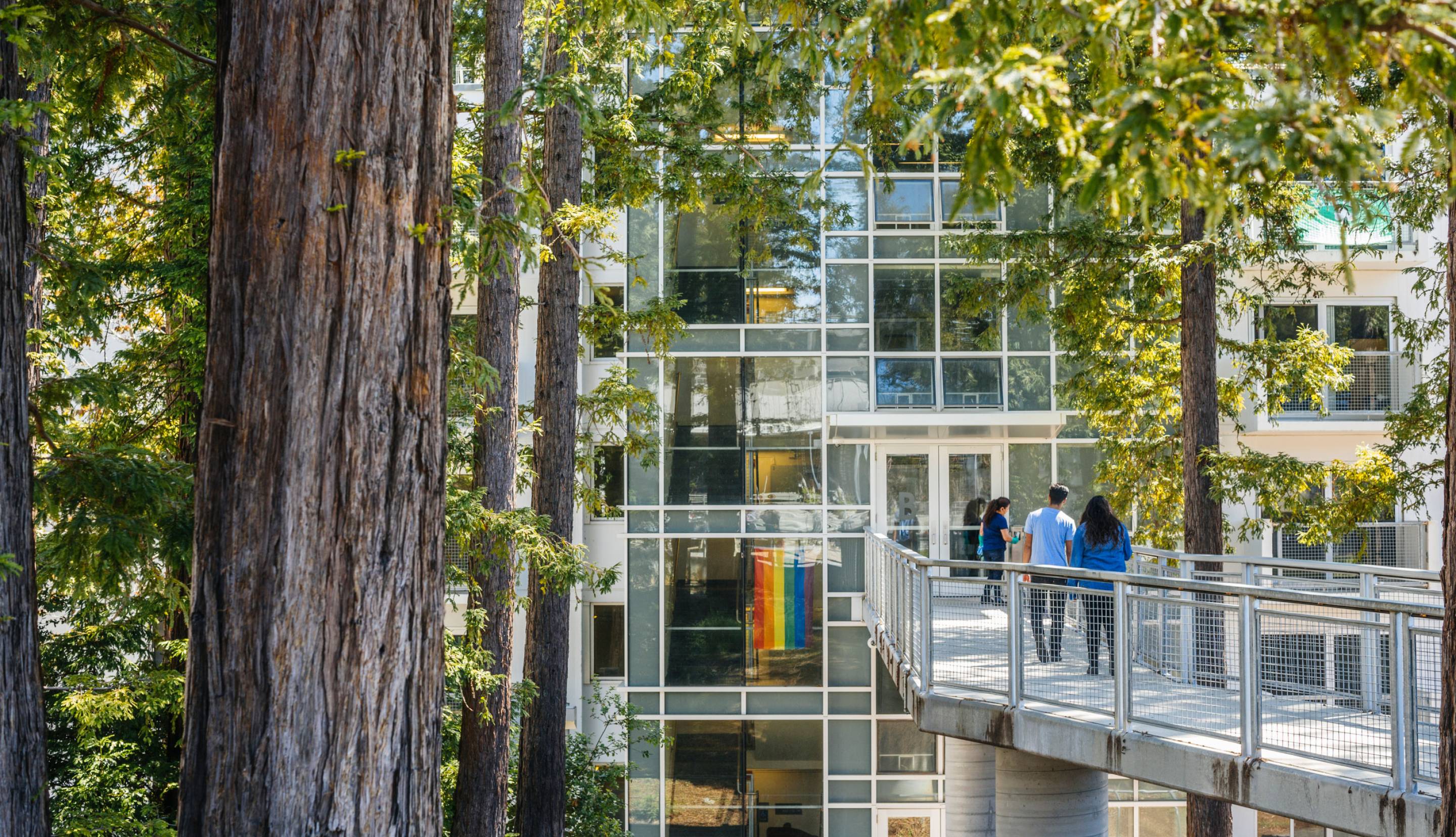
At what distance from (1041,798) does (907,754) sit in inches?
312

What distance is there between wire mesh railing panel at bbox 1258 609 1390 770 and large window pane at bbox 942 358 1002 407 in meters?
10.6

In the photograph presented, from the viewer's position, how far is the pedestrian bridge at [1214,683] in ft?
20.0

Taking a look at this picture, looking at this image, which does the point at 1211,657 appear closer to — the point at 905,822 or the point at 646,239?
the point at 905,822

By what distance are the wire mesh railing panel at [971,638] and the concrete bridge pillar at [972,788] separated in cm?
190

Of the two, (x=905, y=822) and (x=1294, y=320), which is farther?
(x=1294, y=320)

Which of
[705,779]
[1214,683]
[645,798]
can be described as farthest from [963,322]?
[1214,683]

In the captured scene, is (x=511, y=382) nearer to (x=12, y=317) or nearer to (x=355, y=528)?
(x=12, y=317)

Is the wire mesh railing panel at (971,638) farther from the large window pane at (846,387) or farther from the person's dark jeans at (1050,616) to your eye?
the large window pane at (846,387)

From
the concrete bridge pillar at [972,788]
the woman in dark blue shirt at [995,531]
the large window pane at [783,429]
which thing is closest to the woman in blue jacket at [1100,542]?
the concrete bridge pillar at [972,788]

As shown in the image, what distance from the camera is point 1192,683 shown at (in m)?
7.75

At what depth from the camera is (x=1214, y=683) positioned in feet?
25.0

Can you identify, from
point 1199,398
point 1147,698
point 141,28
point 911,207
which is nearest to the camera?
point 141,28

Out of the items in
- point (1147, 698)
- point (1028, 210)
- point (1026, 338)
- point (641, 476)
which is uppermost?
point (1028, 210)

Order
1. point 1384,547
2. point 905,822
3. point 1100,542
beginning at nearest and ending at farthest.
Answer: point 1100,542 < point 905,822 < point 1384,547
